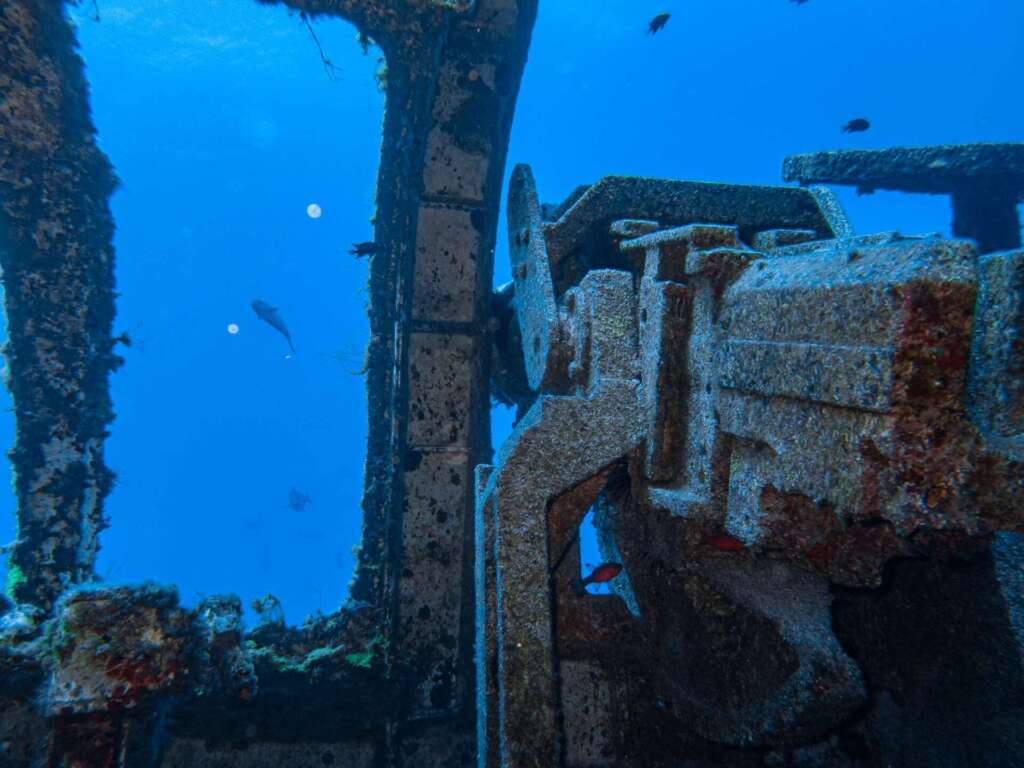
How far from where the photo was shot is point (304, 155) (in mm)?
109438

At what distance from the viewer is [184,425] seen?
84.2 metres

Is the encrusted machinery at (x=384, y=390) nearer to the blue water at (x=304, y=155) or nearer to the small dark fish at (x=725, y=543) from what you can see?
the small dark fish at (x=725, y=543)

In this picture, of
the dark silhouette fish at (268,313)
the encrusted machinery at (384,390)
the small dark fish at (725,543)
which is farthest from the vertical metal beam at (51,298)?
the dark silhouette fish at (268,313)

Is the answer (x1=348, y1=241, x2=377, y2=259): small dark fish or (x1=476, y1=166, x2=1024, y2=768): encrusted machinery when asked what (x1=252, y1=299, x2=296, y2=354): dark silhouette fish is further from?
(x1=476, y1=166, x2=1024, y2=768): encrusted machinery

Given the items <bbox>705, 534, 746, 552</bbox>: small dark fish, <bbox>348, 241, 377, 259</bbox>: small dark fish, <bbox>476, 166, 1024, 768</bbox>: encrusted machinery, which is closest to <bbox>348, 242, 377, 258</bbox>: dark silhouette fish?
<bbox>348, 241, 377, 259</bbox>: small dark fish

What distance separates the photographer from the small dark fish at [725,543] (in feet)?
7.86

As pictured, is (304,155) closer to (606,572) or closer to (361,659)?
(361,659)

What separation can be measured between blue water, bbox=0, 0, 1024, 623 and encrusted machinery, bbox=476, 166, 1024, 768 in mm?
71106

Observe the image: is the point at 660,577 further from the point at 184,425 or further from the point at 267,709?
the point at 184,425

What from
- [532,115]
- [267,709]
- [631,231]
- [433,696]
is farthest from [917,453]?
[532,115]

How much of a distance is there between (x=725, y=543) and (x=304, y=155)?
124201mm

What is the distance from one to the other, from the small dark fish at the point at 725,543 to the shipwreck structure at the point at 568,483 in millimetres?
19

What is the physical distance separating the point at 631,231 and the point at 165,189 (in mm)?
118521

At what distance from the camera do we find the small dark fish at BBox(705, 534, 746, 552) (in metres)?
2.40
